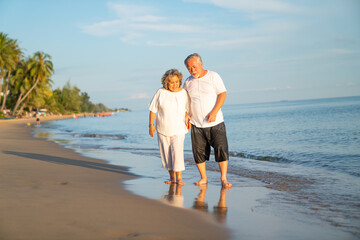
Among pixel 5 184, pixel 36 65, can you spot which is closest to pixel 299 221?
pixel 5 184

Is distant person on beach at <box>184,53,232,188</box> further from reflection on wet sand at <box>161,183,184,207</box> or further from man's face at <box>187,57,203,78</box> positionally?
reflection on wet sand at <box>161,183,184,207</box>

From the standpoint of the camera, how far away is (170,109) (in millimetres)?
4793

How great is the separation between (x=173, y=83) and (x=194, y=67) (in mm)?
369

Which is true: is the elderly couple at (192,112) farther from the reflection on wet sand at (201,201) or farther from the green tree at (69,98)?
the green tree at (69,98)

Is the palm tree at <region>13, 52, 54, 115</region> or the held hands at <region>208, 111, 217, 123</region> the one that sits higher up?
the palm tree at <region>13, 52, 54, 115</region>

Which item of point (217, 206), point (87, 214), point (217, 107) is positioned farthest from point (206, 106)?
point (87, 214)

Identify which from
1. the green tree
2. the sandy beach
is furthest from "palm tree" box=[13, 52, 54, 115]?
the sandy beach

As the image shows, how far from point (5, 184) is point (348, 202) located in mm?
4431

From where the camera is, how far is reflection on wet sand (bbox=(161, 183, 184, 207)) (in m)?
3.84

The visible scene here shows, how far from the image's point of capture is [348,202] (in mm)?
4164

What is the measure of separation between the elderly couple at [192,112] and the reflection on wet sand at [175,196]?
0.65 feet

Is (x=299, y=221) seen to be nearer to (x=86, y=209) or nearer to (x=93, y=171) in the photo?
(x=86, y=209)

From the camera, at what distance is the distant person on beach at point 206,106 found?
15.5 feet

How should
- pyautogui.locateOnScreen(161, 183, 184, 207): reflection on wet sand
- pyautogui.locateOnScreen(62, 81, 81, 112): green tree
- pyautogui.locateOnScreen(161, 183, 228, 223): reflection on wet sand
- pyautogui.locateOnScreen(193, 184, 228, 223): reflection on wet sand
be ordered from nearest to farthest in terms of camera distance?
pyautogui.locateOnScreen(193, 184, 228, 223): reflection on wet sand < pyautogui.locateOnScreen(161, 183, 228, 223): reflection on wet sand < pyautogui.locateOnScreen(161, 183, 184, 207): reflection on wet sand < pyautogui.locateOnScreen(62, 81, 81, 112): green tree
